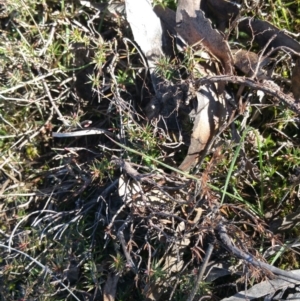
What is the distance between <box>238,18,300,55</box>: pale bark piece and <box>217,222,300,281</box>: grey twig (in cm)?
87

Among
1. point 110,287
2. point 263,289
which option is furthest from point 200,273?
point 110,287

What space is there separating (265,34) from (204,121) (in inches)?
19.9

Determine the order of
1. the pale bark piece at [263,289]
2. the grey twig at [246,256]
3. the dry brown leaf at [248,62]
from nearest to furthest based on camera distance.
A: the grey twig at [246,256]
the pale bark piece at [263,289]
the dry brown leaf at [248,62]

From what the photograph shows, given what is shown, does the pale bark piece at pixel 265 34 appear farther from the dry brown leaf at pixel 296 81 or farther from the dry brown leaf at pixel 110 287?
the dry brown leaf at pixel 110 287

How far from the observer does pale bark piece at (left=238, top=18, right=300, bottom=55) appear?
→ 243 cm

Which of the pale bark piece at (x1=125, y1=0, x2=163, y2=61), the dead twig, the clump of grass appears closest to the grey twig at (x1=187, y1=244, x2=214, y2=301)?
the clump of grass

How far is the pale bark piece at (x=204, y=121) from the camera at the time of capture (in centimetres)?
244

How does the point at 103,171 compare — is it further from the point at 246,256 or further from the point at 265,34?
the point at 265,34

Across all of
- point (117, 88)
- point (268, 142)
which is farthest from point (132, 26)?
point (268, 142)

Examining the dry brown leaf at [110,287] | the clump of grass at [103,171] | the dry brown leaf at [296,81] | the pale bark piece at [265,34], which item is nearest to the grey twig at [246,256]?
the clump of grass at [103,171]

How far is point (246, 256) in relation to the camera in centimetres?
219

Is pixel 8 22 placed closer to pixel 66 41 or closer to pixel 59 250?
pixel 66 41

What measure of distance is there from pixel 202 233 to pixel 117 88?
0.78 metres

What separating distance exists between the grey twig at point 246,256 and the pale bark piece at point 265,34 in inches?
34.3
